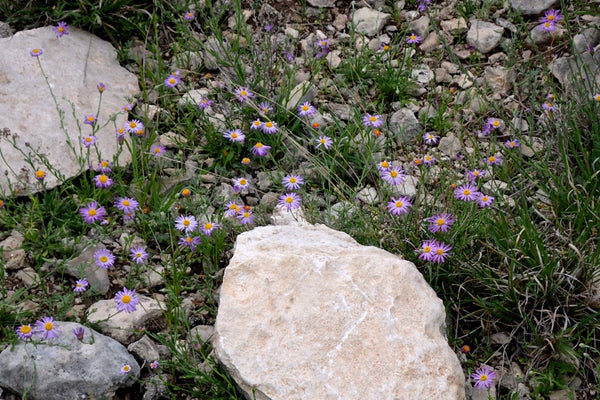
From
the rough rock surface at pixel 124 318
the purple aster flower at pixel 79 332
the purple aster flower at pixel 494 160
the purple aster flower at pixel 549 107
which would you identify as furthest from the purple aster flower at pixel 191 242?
the purple aster flower at pixel 549 107

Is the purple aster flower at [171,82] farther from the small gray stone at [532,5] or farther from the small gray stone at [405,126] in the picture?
the small gray stone at [532,5]

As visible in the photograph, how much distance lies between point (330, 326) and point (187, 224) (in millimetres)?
1038

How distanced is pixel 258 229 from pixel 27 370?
1111 mm

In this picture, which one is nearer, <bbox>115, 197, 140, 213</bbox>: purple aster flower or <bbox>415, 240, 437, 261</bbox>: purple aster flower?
<bbox>415, 240, 437, 261</bbox>: purple aster flower

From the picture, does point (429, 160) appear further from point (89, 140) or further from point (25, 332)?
point (25, 332)

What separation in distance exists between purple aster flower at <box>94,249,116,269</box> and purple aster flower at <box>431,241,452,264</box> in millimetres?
1446

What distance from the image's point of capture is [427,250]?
121 inches

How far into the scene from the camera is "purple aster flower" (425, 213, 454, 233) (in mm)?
3098

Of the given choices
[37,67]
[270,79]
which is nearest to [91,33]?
[37,67]

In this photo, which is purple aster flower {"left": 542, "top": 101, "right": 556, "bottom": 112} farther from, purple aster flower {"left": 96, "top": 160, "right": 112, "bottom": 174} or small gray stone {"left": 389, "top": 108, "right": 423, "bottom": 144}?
purple aster flower {"left": 96, "top": 160, "right": 112, "bottom": 174}

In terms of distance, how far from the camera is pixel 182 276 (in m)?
3.35

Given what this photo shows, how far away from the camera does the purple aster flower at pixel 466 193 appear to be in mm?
3248

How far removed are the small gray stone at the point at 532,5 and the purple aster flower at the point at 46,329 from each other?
3.42m

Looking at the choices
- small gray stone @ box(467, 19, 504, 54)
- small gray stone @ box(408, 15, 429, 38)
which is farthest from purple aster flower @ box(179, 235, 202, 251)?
small gray stone @ box(467, 19, 504, 54)
